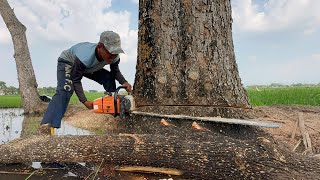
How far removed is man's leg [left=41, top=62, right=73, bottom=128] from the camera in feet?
17.8

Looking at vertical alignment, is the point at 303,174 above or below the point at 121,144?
below

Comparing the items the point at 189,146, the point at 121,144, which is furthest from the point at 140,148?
the point at 189,146

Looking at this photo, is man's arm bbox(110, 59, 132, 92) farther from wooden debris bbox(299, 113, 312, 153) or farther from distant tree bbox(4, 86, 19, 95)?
distant tree bbox(4, 86, 19, 95)

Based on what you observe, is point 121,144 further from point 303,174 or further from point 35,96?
point 35,96

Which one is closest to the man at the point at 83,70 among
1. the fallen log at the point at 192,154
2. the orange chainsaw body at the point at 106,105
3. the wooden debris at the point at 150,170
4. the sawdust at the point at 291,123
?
the orange chainsaw body at the point at 106,105

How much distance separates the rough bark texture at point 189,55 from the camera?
14.8ft

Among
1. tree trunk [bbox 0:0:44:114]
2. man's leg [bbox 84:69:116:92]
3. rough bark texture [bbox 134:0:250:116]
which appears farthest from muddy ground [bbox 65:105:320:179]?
tree trunk [bbox 0:0:44:114]

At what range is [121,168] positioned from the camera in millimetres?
3400

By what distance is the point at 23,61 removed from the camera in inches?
424

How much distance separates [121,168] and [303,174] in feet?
5.28

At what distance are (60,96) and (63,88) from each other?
16 centimetres

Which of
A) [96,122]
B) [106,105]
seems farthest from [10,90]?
[106,105]

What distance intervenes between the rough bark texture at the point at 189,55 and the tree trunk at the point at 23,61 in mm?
7074

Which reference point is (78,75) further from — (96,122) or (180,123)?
(96,122)
